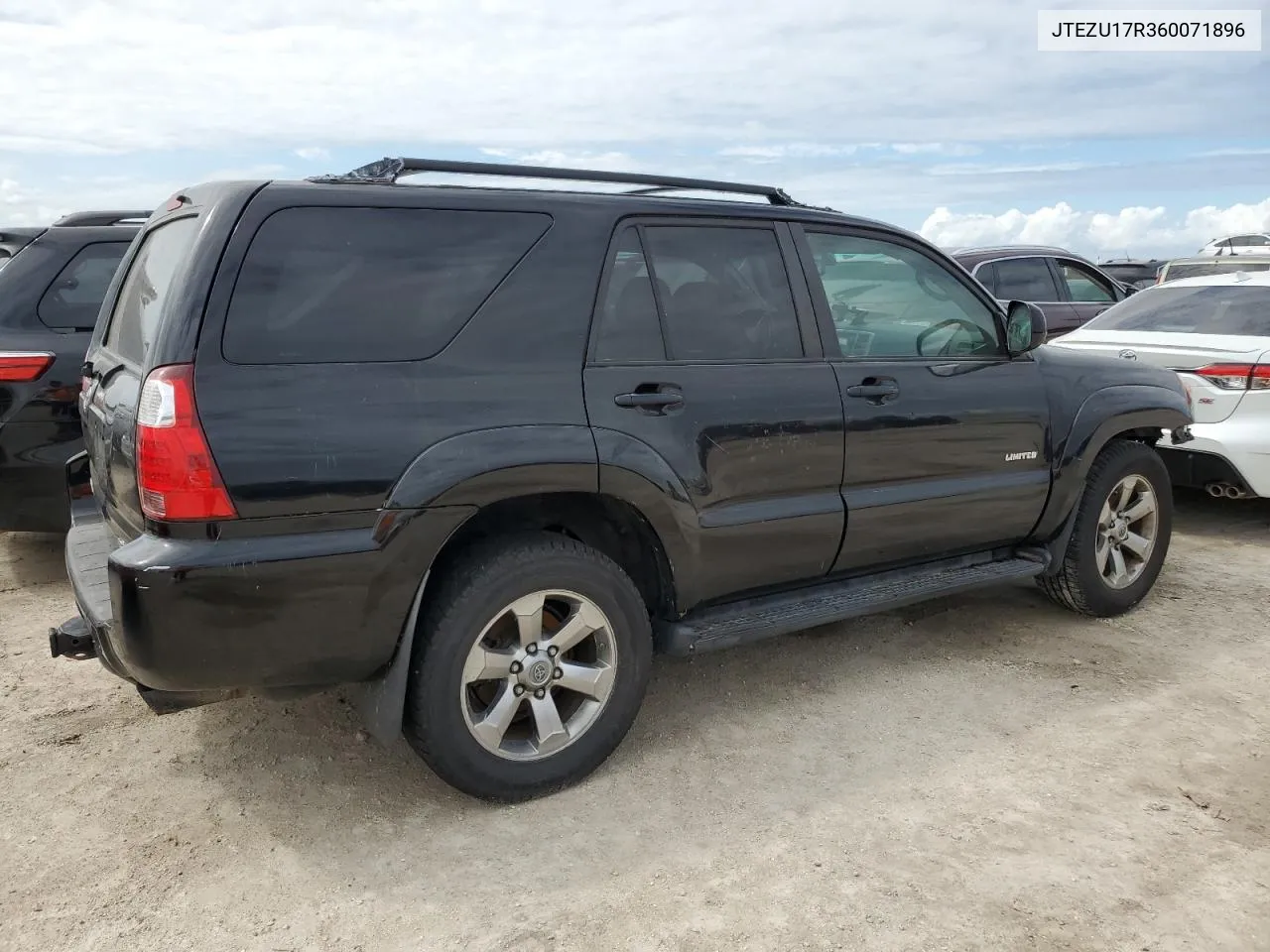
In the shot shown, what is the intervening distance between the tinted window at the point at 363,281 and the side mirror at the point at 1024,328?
2184 millimetres

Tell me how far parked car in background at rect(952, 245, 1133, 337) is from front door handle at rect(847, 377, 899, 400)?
5779 millimetres

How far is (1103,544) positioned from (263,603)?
373 centimetres

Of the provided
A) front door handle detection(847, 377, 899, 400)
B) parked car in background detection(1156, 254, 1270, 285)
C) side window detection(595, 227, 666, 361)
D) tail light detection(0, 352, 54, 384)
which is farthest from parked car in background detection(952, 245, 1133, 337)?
tail light detection(0, 352, 54, 384)

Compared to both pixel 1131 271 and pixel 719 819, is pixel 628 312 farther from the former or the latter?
pixel 1131 271

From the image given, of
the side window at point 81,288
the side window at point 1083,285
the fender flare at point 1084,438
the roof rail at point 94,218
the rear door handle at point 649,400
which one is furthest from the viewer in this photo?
the side window at point 1083,285

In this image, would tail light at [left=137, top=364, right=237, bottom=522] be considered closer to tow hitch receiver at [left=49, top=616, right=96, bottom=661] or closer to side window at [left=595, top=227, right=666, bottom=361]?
tow hitch receiver at [left=49, top=616, right=96, bottom=661]

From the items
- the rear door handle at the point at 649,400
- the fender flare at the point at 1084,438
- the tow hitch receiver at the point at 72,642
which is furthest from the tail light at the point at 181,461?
the fender flare at the point at 1084,438

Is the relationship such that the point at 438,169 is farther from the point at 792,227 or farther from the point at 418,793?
the point at 418,793

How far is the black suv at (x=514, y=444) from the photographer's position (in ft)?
8.66

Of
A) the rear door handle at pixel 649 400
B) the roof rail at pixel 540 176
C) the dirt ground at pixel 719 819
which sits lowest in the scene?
the dirt ground at pixel 719 819

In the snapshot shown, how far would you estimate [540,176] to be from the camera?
3.32 m

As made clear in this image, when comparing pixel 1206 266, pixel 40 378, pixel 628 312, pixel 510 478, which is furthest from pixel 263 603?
pixel 1206 266

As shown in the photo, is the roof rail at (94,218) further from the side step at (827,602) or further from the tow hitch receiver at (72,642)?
the side step at (827,602)

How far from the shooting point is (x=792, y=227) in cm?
373
